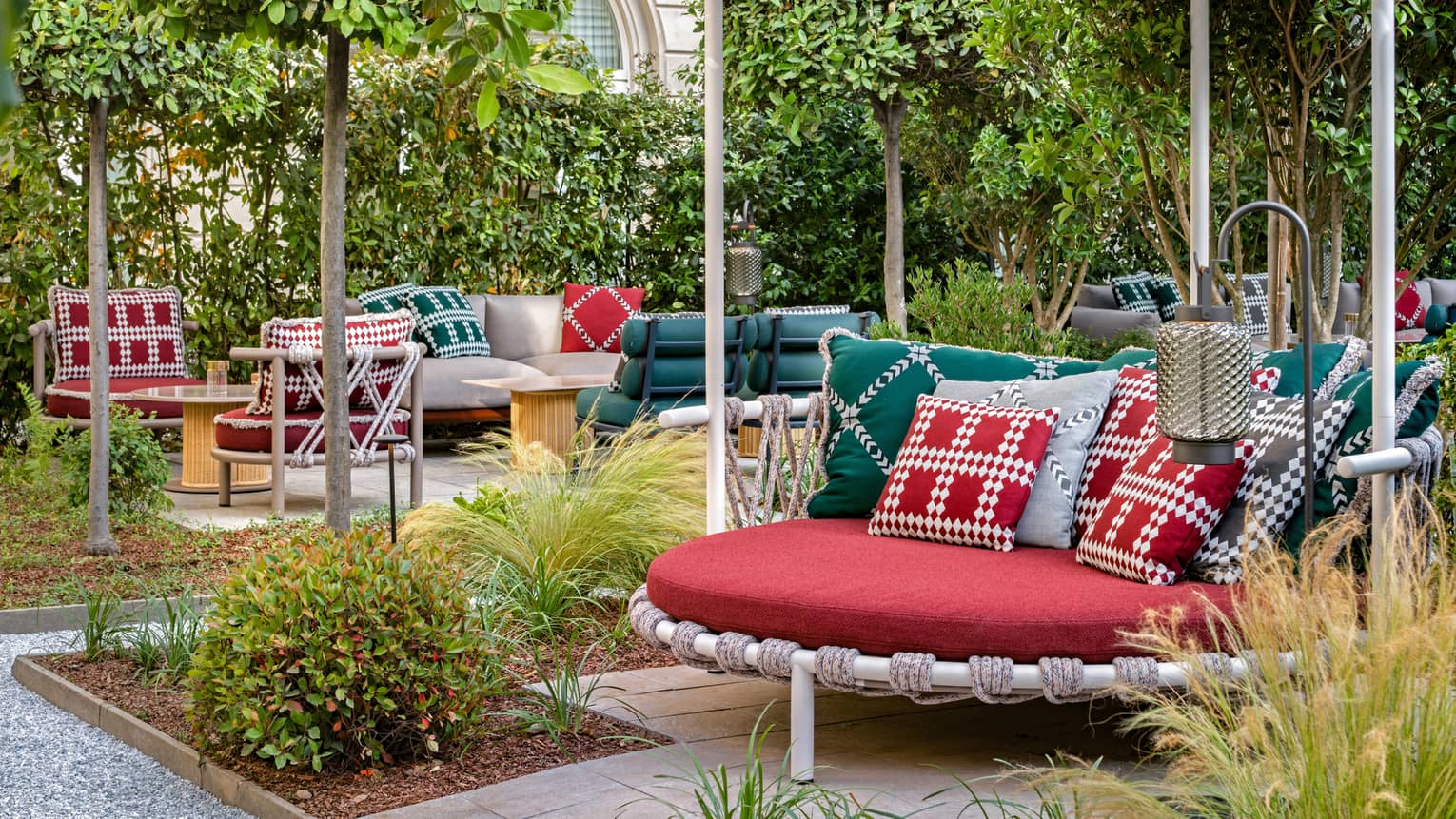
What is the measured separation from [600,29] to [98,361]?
29.5 feet

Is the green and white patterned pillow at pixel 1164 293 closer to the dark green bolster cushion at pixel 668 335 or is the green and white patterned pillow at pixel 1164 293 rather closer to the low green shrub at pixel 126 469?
the dark green bolster cushion at pixel 668 335

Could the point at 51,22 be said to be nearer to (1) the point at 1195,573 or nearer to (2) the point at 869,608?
(2) the point at 869,608

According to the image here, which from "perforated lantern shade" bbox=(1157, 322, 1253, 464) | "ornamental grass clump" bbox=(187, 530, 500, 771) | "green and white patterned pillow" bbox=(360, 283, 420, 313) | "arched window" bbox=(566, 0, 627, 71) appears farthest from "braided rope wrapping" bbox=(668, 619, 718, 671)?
"arched window" bbox=(566, 0, 627, 71)

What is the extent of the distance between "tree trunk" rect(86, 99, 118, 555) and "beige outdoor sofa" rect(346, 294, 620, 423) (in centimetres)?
377

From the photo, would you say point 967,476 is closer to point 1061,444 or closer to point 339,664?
point 1061,444

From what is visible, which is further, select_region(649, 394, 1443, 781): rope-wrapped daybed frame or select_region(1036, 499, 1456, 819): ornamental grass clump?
select_region(649, 394, 1443, 781): rope-wrapped daybed frame

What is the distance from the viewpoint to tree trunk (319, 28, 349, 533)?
420 centimetres

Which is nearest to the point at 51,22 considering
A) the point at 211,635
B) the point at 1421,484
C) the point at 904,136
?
the point at 211,635

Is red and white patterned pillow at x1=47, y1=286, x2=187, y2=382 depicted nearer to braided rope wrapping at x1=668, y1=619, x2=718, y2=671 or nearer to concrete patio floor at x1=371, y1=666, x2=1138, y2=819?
concrete patio floor at x1=371, y1=666, x2=1138, y2=819

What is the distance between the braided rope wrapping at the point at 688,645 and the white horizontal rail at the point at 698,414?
26.3 inches

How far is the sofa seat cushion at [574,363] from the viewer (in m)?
10.3

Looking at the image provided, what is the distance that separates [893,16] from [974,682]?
5155 millimetres

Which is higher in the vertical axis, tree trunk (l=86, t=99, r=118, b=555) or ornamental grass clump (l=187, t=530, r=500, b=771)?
tree trunk (l=86, t=99, r=118, b=555)

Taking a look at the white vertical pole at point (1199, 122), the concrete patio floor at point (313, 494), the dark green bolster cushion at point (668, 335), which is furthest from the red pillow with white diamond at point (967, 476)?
the dark green bolster cushion at point (668, 335)
